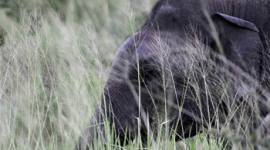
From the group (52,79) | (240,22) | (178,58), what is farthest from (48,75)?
(240,22)

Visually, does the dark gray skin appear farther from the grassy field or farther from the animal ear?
the grassy field

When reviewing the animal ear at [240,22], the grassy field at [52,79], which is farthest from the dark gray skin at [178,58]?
the grassy field at [52,79]

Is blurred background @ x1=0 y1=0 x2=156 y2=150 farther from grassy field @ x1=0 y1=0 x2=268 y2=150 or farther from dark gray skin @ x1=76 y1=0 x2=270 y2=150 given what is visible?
dark gray skin @ x1=76 y1=0 x2=270 y2=150

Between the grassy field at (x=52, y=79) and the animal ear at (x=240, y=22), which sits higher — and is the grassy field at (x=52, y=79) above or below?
below

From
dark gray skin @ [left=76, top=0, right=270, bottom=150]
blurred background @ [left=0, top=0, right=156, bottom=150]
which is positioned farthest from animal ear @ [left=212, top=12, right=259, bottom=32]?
blurred background @ [left=0, top=0, right=156, bottom=150]

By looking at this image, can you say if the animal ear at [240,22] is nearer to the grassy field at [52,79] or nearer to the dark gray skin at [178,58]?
the dark gray skin at [178,58]

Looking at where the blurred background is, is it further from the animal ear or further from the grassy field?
the animal ear

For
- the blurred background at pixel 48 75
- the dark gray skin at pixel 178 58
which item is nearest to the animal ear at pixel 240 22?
the dark gray skin at pixel 178 58

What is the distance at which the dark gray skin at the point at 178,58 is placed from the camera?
2701 millimetres

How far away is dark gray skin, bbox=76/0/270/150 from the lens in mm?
2701

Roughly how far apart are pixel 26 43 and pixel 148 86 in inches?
35.1

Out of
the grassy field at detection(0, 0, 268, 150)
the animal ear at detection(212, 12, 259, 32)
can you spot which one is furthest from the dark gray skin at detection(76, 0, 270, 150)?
the grassy field at detection(0, 0, 268, 150)

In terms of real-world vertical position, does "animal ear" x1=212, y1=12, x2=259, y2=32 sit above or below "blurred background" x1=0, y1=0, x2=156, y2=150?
above

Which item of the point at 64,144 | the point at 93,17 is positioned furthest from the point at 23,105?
the point at 93,17
